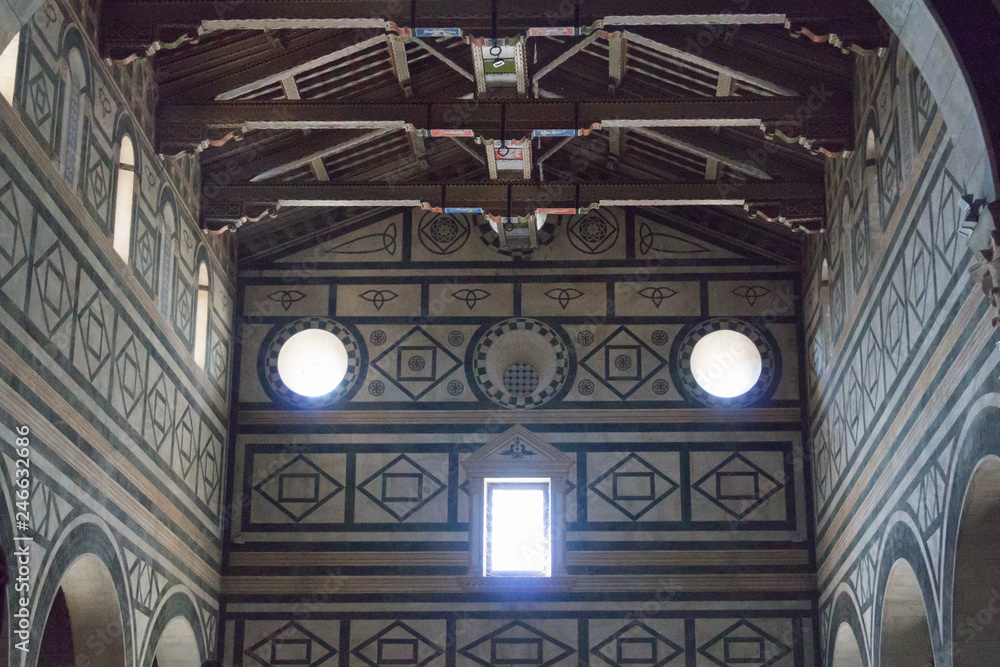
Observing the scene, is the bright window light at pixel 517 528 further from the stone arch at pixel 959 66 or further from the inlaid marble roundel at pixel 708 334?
the stone arch at pixel 959 66

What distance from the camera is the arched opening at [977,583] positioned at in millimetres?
11180

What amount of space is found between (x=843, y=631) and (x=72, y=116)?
10.6 meters

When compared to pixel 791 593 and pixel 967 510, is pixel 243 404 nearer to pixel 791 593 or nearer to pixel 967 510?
pixel 791 593

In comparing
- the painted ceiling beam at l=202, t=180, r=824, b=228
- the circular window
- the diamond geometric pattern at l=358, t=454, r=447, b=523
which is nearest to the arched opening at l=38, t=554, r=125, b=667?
the diamond geometric pattern at l=358, t=454, r=447, b=523

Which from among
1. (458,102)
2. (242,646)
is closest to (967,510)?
(458,102)

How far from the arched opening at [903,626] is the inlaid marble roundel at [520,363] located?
21.7 feet

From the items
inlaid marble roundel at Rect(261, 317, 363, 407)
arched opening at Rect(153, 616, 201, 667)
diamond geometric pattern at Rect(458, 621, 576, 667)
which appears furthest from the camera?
inlaid marble roundel at Rect(261, 317, 363, 407)

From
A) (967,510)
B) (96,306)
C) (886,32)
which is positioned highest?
(886,32)

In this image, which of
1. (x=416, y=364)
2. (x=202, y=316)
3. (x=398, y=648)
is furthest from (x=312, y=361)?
(x=398, y=648)

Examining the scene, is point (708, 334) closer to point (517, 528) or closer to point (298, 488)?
point (517, 528)

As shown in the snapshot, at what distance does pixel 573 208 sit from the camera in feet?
59.3

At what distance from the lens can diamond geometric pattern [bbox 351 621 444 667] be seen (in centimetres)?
1861

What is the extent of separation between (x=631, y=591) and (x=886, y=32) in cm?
847

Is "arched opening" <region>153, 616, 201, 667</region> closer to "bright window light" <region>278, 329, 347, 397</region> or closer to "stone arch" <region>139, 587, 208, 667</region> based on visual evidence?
"stone arch" <region>139, 587, 208, 667</region>
